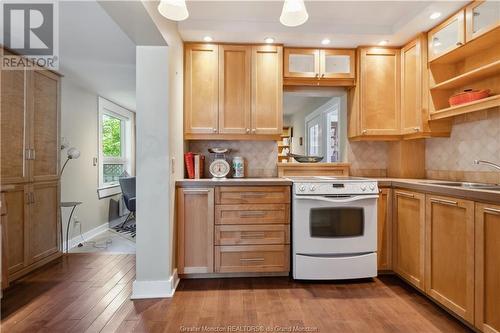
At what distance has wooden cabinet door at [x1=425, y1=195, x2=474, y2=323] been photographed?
5.54 feet

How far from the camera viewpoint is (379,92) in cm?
283

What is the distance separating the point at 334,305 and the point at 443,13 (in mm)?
2572

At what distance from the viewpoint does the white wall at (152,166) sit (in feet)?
7.13

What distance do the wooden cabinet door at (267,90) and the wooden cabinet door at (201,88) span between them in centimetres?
41

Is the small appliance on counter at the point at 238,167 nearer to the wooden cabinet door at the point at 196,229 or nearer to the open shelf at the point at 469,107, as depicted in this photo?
the wooden cabinet door at the point at 196,229

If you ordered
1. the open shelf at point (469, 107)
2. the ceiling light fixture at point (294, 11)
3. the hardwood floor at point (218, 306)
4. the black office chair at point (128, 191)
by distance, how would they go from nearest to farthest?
the ceiling light fixture at point (294, 11), the hardwood floor at point (218, 306), the open shelf at point (469, 107), the black office chair at point (128, 191)

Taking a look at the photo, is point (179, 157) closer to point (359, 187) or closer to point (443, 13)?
point (359, 187)

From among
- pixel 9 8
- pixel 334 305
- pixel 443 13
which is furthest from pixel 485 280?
pixel 9 8

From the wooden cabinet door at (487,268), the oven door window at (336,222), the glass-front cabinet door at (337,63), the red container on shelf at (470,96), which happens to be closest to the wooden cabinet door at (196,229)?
the oven door window at (336,222)

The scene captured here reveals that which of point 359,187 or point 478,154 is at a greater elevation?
point 478,154

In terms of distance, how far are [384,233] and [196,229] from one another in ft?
5.89

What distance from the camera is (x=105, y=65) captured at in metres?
3.17

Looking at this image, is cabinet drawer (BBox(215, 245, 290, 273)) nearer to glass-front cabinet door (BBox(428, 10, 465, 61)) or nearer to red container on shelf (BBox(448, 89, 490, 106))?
red container on shelf (BBox(448, 89, 490, 106))

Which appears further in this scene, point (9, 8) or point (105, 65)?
point (105, 65)
